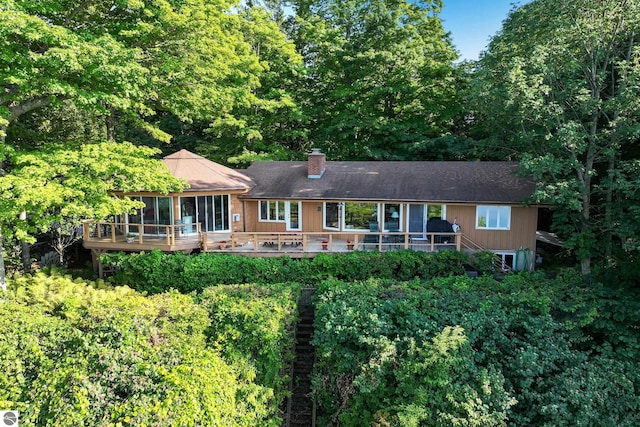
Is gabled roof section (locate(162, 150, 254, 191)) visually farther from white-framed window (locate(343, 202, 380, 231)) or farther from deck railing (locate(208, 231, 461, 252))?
white-framed window (locate(343, 202, 380, 231))

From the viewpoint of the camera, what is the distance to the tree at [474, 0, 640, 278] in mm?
11422

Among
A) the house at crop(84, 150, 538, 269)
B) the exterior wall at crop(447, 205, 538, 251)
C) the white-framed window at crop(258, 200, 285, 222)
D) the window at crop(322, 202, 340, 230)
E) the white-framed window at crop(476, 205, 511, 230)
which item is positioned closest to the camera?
the house at crop(84, 150, 538, 269)

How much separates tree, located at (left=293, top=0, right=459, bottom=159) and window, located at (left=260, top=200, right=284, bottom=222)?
7.59 meters

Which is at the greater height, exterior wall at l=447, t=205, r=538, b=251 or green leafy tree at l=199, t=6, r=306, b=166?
green leafy tree at l=199, t=6, r=306, b=166

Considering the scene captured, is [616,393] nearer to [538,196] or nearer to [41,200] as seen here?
[538,196]

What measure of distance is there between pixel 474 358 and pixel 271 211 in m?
10.8

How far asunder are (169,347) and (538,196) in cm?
1081

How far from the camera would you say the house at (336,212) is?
14758 mm

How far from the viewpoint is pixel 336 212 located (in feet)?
55.1

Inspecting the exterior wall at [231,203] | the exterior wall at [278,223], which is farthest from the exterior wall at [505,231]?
the exterior wall at [231,203]

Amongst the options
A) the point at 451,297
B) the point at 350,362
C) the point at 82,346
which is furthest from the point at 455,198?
the point at 82,346

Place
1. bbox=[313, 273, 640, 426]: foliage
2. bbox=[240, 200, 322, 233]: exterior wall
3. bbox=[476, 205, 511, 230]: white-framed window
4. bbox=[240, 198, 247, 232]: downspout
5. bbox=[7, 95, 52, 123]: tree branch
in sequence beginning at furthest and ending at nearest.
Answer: bbox=[240, 198, 247, 232]: downspout → bbox=[240, 200, 322, 233]: exterior wall → bbox=[476, 205, 511, 230]: white-framed window → bbox=[7, 95, 52, 123]: tree branch → bbox=[313, 273, 640, 426]: foliage

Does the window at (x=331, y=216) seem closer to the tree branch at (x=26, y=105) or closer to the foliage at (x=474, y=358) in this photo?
the foliage at (x=474, y=358)
